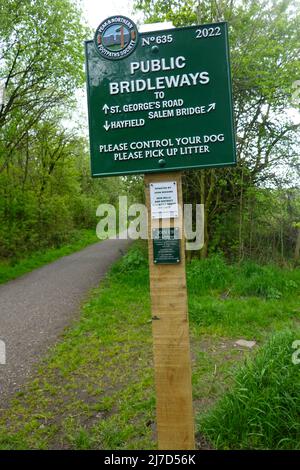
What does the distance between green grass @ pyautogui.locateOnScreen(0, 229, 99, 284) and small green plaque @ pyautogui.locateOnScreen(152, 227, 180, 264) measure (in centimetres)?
971

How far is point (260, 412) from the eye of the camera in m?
3.04

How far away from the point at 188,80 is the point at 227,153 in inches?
23.6

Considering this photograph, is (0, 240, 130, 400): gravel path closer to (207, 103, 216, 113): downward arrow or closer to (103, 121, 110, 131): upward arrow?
(103, 121, 110, 131): upward arrow

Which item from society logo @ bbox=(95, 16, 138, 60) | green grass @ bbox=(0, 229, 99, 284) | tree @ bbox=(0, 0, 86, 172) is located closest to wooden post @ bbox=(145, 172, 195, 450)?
society logo @ bbox=(95, 16, 138, 60)

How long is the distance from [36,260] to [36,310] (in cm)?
731

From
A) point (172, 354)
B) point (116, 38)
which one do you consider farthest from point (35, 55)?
point (172, 354)

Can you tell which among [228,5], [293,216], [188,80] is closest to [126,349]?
[188,80]

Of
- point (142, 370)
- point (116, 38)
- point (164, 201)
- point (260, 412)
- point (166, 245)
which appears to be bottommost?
point (142, 370)

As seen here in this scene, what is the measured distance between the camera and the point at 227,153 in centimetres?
258

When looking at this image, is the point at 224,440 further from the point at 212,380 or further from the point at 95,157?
the point at 95,157

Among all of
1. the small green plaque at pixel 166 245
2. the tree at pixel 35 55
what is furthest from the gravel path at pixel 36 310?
the tree at pixel 35 55

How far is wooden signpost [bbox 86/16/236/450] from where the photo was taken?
2.58m

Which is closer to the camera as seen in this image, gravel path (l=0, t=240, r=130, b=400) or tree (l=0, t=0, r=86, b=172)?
gravel path (l=0, t=240, r=130, b=400)

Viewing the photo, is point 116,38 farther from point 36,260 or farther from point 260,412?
point 36,260
